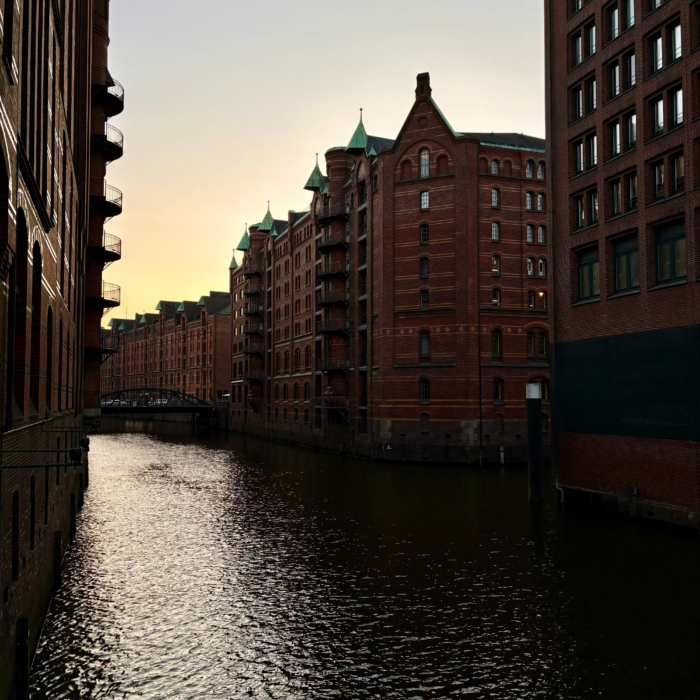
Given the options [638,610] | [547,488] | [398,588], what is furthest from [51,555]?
[547,488]

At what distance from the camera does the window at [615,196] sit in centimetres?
2769

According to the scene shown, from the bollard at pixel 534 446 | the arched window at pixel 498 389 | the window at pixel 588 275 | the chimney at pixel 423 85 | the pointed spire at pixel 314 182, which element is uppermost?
the chimney at pixel 423 85

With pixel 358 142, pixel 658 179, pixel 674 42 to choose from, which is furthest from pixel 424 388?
pixel 674 42

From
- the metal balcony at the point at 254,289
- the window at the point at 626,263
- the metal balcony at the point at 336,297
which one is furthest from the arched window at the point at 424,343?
the metal balcony at the point at 254,289

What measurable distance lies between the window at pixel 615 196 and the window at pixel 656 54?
4319 millimetres

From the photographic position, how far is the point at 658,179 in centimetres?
2555

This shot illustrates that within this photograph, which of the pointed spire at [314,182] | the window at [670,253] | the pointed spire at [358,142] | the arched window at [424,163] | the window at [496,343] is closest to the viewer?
the window at [670,253]

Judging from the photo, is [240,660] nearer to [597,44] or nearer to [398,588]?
[398,588]

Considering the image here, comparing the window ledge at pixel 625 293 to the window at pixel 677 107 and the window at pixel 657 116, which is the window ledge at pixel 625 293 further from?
the window at pixel 677 107

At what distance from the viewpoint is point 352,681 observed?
12719 mm

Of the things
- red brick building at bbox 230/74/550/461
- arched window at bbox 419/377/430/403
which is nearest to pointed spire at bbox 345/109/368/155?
red brick building at bbox 230/74/550/461

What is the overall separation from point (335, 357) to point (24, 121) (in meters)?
46.6

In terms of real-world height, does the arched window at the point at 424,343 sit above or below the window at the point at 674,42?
below

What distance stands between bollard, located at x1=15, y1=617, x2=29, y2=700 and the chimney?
44.7 m
